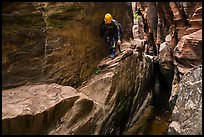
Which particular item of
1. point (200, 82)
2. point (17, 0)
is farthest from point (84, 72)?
point (200, 82)

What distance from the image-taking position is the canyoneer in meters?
11.2

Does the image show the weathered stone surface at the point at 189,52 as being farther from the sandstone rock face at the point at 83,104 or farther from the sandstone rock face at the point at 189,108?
the sandstone rock face at the point at 189,108

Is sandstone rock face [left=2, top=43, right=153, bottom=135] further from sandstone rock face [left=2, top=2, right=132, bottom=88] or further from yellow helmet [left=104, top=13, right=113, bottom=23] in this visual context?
yellow helmet [left=104, top=13, right=113, bottom=23]

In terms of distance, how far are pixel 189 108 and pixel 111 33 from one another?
464 centimetres

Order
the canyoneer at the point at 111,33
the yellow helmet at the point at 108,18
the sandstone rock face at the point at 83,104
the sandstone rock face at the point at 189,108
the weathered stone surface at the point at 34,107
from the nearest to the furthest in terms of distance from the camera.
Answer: the weathered stone surface at the point at 34,107 < the sandstone rock face at the point at 83,104 < the sandstone rock face at the point at 189,108 < the yellow helmet at the point at 108,18 < the canyoneer at the point at 111,33

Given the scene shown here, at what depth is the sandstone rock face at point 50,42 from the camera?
8.45 metres

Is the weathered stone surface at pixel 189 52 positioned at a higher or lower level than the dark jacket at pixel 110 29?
lower

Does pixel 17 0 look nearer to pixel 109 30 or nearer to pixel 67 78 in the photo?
pixel 67 78

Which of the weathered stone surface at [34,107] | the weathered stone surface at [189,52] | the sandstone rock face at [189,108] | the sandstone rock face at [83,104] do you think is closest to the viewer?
the weathered stone surface at [34,107]

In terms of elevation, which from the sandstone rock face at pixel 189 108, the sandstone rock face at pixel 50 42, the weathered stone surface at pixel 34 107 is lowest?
the sandstone rock face at pixel 189 108

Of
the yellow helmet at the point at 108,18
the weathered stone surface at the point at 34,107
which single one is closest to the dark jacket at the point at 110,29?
the yellow helmet at the point at 108,18

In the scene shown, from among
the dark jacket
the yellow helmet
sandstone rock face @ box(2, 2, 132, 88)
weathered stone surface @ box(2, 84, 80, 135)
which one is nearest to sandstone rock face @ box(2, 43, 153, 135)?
weathered stone surface @ box(2, 84, 80, 135)

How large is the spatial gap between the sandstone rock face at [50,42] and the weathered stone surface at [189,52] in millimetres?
5032

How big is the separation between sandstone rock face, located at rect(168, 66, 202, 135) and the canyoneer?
3447 millimetres
